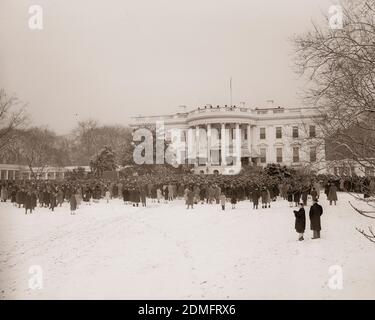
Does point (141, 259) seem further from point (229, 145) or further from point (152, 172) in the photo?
point (229, 145)

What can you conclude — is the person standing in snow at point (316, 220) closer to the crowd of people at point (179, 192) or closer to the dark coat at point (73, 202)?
the crowd of people at point (179, 192)

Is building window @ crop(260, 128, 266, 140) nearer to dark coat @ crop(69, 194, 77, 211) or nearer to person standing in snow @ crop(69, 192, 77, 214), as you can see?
person standing in snow @ crop(69, 192, 77, 214)

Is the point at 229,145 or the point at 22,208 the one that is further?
the point at 229,145

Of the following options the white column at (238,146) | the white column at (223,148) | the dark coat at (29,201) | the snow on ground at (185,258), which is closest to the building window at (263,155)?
the white column at (238,146)

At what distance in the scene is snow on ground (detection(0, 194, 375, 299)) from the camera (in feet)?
27.0

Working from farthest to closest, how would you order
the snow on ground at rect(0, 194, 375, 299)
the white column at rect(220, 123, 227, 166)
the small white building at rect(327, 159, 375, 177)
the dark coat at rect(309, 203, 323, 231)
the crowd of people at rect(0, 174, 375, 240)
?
1. the white column at rect(220, 123, 227, 166)
2. the crowd of people at rect(0, 174, 375, 240)
3. the dark coat at rect(309, 203, 323, 231)
4. the snow on ground at rect(0, 194, 375, 299)
5. the small white building at rect(327, 159, 375, 177)

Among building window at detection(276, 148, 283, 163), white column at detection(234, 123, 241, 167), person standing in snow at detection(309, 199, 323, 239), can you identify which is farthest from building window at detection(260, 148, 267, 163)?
person standing in snow at detection(309, 199, 323, 239)

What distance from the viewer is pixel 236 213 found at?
66.6 feet

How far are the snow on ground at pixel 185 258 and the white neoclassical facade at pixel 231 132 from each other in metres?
35.1

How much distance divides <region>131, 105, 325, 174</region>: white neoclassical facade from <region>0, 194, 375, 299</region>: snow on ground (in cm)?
3513

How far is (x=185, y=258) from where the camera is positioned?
432 inches
